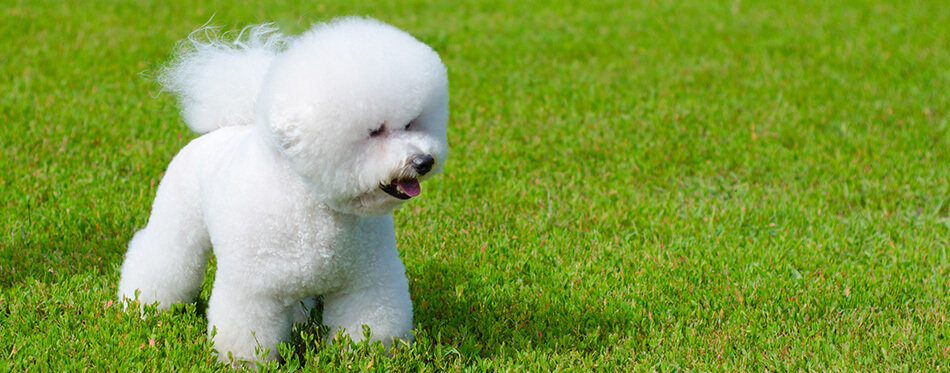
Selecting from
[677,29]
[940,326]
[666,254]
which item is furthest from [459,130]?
[677,29]

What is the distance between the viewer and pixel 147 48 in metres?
9.21

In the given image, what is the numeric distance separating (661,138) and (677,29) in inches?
178

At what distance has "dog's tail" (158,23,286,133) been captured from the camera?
376cm

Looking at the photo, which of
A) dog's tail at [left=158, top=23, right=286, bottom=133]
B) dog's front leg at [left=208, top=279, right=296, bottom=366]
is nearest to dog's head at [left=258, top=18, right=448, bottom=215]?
dog's front leg at [left=208, top=279, right=296, bottom=366]

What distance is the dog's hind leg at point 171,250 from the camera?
12.0ft

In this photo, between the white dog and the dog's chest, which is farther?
the dog's chest

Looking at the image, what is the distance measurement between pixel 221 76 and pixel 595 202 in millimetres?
2817

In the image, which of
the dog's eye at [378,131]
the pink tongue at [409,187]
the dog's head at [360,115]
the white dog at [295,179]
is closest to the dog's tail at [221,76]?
the white dog at [295,179]

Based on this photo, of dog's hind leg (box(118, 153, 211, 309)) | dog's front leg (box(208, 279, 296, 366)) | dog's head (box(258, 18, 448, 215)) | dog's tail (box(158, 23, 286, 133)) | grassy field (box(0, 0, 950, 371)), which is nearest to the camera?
dog's head (box(258, 18, 448, 215))

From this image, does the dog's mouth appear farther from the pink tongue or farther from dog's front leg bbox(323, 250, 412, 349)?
dog's front leg bbox(323, 250, 412, 349)

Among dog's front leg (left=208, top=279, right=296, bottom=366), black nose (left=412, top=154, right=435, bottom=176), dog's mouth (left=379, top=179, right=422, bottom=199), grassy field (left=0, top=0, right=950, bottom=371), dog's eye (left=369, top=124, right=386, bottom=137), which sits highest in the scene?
dog's eye (left=369, top=124, right=386, bottom=137)

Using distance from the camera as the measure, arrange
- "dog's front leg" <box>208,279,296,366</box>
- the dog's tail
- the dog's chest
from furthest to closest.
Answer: the dog's tail, "dog's front leg" <box>208,279,296,366</box>, the dog's chest

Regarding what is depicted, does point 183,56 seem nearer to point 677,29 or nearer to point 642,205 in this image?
point 642,205

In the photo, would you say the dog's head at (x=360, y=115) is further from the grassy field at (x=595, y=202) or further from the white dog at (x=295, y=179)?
the grassy field at (x=595, y=202)
